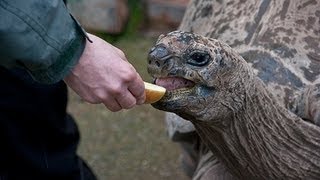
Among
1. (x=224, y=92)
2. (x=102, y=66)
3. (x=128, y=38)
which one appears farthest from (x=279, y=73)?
(x=128, y=38)

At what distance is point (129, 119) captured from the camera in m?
3.86

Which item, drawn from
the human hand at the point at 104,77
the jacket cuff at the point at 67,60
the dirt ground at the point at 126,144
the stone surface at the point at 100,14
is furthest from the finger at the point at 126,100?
the stone surface at the point at 100,14

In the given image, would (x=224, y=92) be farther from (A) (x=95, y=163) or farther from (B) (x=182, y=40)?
(A) (x=95, y=163)

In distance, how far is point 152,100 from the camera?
1.86m

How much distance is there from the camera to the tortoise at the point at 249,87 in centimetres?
184

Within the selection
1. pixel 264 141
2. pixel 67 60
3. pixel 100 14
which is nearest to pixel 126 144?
pixel 100 14

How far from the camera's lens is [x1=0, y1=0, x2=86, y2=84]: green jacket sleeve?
1.71 m

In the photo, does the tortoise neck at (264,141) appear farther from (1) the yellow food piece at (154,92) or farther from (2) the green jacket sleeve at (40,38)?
(2) the green jacket sleeve at (40,38)

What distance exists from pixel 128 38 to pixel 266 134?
2.69m

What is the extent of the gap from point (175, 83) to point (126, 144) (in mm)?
1845

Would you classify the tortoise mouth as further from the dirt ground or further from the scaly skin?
the dirt ground

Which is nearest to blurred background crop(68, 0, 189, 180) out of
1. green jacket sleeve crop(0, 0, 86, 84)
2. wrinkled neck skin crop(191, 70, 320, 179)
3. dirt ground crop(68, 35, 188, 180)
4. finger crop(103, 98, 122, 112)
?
dirt ground crop(68, 35, 188, 180)

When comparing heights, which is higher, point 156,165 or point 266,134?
point 266,134

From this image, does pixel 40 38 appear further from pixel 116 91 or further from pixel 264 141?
Answer: pixel 264 141
